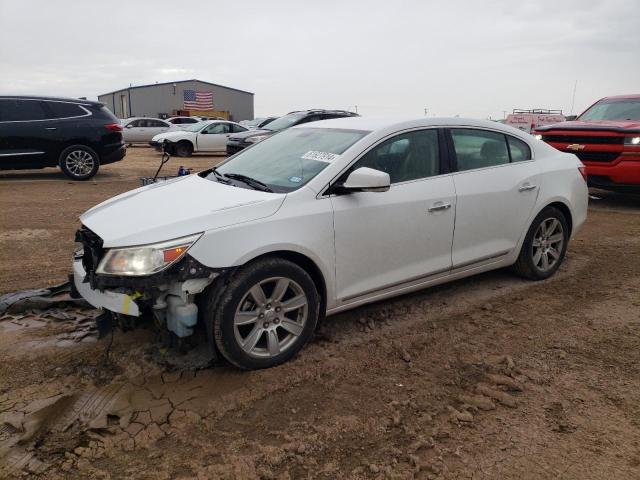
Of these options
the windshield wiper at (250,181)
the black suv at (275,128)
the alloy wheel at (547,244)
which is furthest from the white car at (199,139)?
the alloy wheel at (547,244)

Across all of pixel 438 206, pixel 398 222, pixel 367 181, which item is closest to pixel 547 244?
pixel 438 206

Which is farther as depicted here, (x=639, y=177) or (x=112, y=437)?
(x=639, y=177)

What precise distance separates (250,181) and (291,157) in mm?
394

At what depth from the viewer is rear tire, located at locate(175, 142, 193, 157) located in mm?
18500

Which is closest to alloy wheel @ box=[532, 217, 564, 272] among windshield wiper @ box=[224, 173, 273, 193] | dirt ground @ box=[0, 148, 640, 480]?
dirt ground @ box=[0, 148, 640, 480]

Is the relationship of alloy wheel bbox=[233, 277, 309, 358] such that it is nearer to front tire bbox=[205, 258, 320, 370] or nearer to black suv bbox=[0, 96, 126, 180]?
front tire bbox=[205, 258, 320, 370]

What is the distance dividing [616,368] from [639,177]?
231 inches

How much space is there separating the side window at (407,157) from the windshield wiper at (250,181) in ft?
2.05

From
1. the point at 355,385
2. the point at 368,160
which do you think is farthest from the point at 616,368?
the point at 368,160

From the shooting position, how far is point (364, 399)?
3002 mm

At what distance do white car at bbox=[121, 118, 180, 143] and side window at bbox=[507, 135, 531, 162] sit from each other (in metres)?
22.1

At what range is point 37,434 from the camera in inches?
105

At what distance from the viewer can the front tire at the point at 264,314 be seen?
304cm

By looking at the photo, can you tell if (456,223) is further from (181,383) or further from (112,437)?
(112,437)
